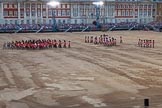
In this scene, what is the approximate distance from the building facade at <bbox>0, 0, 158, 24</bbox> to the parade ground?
255 ft

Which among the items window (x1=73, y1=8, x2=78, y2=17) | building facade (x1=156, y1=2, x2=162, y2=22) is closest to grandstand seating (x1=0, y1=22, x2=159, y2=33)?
window (x1=73, y1=8, x2=78, y2=17)

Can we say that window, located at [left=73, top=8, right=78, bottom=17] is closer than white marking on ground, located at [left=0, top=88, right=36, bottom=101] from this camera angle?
No

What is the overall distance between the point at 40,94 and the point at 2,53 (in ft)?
68.3

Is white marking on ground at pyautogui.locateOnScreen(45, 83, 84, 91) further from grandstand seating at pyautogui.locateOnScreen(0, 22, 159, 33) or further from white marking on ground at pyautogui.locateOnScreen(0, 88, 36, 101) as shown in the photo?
grandstand seating at pyautogui.locateOnScreen(0, 22, 159, 33)

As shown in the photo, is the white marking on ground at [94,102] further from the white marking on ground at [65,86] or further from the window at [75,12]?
the window at [75,12]

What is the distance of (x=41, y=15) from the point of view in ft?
374

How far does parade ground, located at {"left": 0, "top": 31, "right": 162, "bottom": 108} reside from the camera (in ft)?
60.4

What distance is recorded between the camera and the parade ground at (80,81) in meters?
18.4

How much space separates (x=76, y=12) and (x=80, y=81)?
315ft

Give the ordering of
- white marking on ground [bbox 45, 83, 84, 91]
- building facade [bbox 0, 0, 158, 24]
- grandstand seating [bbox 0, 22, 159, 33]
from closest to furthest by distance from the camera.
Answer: white marking on ground [bbox 45, 83, 84, 91] → grandstand seating [bbox 0, 22, 159, 33] → building facade [bbox 0, 0, 158, 24]

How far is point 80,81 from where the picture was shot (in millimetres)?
23406

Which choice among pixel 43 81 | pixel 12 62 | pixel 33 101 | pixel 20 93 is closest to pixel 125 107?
pixel 33 101

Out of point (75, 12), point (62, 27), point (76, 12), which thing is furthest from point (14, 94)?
point (76, 12)

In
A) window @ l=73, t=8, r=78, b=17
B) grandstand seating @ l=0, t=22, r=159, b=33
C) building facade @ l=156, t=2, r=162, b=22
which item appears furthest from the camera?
building facade @ l=156, t=2, r=162, b=22
